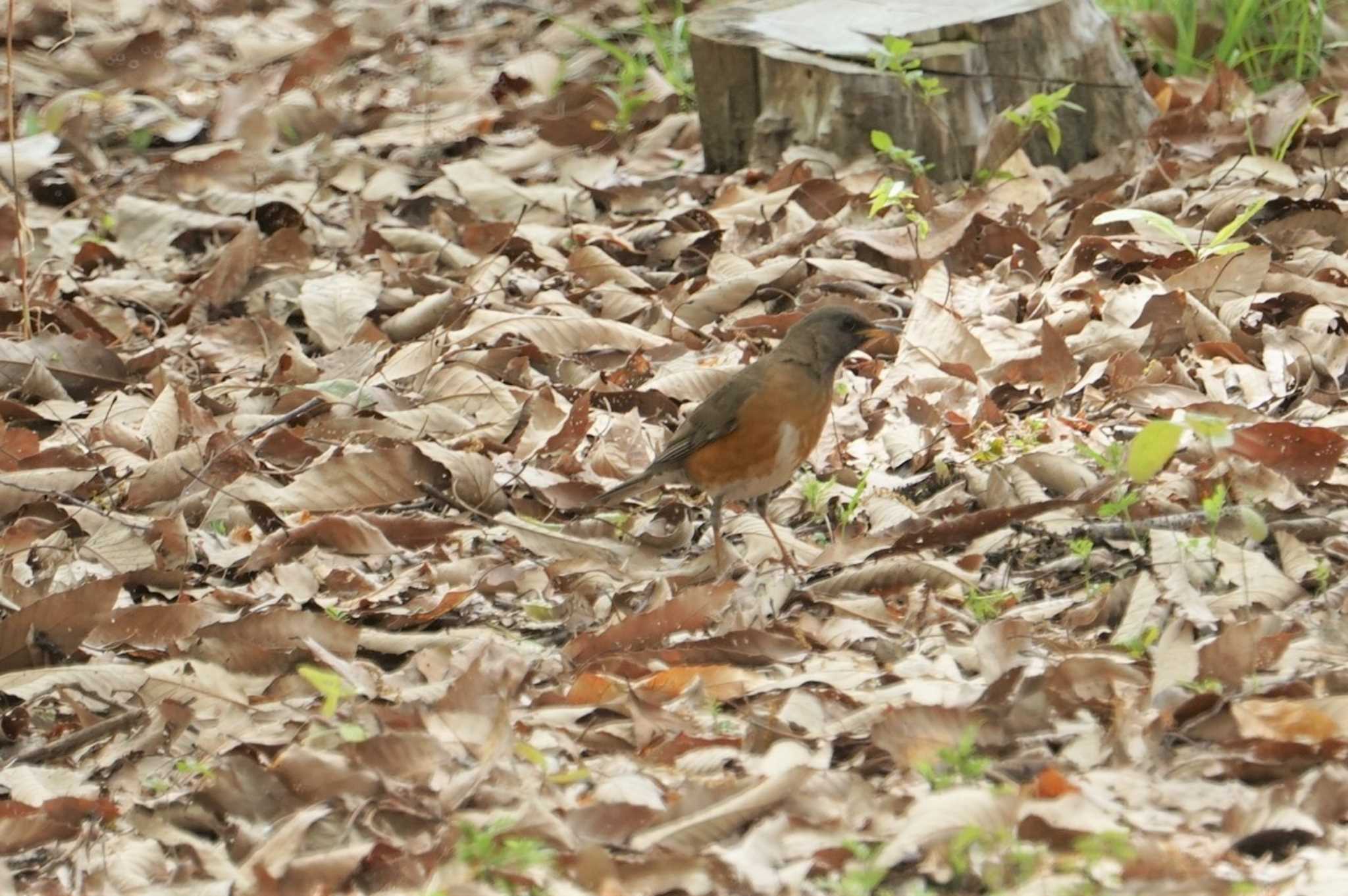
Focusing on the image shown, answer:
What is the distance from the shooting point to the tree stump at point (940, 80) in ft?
22.8

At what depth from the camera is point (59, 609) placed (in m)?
4.21

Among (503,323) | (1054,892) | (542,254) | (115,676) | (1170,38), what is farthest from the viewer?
(1170,38)

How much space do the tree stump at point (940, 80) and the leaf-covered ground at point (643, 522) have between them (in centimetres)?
17

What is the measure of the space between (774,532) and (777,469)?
0.64 feet

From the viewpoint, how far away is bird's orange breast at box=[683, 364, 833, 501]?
4652 mm

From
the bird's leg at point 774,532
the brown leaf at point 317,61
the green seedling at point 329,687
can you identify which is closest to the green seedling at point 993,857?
the green seedling at point 329,687

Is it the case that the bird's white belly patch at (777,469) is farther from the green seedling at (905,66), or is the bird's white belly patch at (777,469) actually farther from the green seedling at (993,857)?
the green seedling at (905,66)

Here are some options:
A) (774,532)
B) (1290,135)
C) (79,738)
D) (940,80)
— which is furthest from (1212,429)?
(940,80)

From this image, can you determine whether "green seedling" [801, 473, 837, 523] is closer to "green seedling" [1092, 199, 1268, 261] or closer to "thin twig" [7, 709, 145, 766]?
"green seedling" [1092, 199, 1268, 261]

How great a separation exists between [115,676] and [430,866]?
1332 millimetres

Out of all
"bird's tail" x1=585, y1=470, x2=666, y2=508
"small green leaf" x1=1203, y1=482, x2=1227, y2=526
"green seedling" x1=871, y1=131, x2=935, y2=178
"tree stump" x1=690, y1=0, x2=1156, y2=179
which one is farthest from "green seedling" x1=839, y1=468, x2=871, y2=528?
"tree stump" x1=690, y1=0, x2=1156, y2=179

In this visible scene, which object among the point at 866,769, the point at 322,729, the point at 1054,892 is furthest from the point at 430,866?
the point at 1054,892

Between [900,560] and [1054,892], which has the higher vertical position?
[1054,892]

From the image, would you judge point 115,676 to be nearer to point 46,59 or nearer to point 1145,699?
point 1145,699
